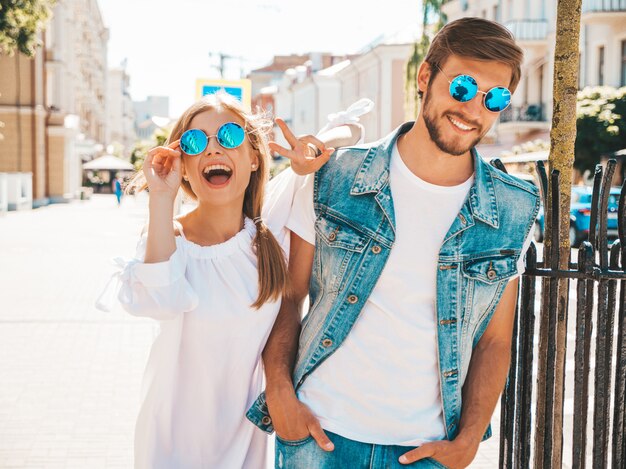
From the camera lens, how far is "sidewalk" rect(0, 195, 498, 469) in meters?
5.35

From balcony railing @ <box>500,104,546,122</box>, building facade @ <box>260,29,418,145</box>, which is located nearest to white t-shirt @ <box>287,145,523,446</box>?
balcony railing @ <box>500,104,546,122</box>

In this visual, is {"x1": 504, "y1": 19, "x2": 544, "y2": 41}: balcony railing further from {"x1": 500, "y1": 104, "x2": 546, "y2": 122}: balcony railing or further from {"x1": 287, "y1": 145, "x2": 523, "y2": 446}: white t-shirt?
{"x1": 287, "y1": 145, "x2": 523, "y2": 446}: white t-shirt

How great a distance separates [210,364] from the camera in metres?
2.73

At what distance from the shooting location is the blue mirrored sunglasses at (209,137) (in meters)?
2.69

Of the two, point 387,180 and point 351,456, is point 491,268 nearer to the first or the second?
point 387,180

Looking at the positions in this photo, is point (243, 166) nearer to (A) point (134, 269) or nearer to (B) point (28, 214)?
(A) point (134, 269)

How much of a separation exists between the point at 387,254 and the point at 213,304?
2.10ft

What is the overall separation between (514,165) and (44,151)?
25.1 m

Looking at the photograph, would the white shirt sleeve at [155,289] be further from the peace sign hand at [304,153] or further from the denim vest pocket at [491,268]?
the denim vest pocket at [491,268]

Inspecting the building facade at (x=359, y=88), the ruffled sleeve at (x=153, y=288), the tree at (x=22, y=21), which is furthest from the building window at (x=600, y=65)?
the ruffled sleeve at (x=153, y=288)

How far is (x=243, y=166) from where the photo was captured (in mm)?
2799

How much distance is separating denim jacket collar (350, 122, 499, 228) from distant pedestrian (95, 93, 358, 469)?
22 cm

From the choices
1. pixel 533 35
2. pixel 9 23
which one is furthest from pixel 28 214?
pixel 533 35

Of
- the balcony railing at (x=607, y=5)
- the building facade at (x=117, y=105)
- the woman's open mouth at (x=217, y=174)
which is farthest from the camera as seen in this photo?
the building facade at (x=117, y=105)
